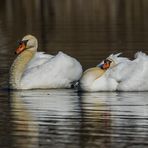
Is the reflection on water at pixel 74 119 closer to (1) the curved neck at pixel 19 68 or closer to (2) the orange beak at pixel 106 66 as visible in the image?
(1) the curved neck at pixel 19 68

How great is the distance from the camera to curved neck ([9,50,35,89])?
17234 mm

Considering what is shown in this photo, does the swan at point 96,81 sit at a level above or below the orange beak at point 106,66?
below

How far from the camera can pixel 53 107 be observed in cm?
1433

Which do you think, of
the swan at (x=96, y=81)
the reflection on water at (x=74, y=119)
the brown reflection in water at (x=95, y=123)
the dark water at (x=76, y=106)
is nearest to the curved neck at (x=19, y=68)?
the dark water at (x=76, y=106)

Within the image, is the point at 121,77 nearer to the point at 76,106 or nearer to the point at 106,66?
the point at 106,66

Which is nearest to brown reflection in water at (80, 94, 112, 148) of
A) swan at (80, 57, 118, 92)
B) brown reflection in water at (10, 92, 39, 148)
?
brown reflection in water at (10, 92, 39, 148)

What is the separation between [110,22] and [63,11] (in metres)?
6.37

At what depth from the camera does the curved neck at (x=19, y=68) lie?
17.2 metres

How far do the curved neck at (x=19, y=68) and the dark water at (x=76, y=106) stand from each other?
0.31 m

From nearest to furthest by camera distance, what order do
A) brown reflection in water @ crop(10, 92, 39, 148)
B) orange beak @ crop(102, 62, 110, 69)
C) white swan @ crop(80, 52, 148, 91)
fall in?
brown reflection in water @ crop(10, 92, 39, 148)
white swan @ crop(80, 52, 148, 91)
orange beak @ crop(102, 62, 110, 69)

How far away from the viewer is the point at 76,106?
47.5ft

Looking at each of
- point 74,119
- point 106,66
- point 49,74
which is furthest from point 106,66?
point 74,119

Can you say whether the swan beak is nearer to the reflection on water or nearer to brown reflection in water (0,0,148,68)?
the reflection on water

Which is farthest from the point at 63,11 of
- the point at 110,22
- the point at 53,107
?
the point at 53,107
